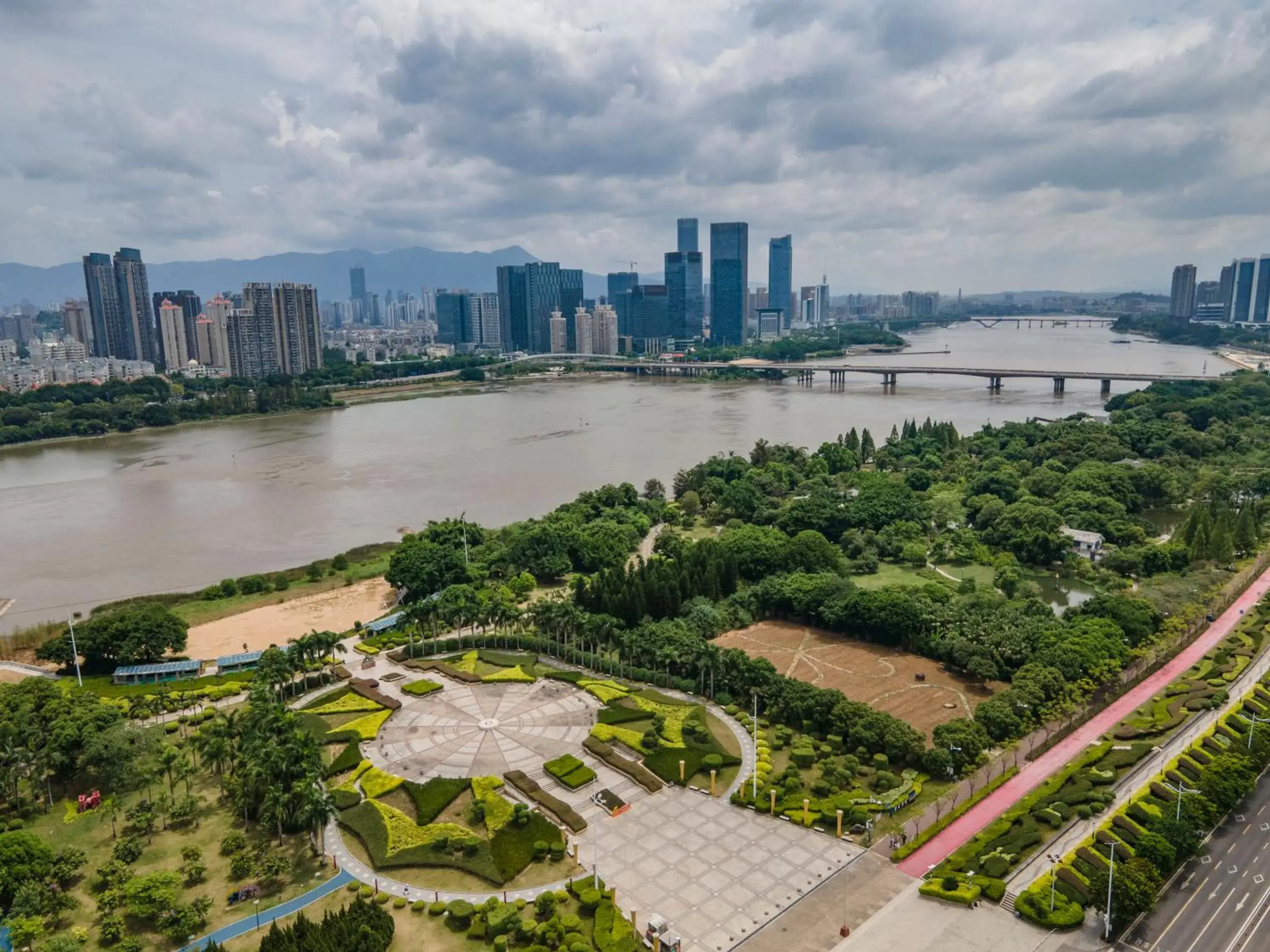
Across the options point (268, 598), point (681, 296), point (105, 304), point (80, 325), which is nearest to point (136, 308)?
point (105, 304)

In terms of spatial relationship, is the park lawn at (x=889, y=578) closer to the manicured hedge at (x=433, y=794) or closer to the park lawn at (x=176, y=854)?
the manicured hedge at (x=433, y=794)

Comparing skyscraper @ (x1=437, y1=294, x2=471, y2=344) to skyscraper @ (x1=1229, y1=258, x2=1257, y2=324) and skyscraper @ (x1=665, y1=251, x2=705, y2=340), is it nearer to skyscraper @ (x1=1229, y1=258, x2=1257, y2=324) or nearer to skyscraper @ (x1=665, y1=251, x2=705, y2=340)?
skyscraper @ (x1=665, y1=251, x2=705, y2=340)

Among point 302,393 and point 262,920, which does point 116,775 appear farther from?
point 302,393

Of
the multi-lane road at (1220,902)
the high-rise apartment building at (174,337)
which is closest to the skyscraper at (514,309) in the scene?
the high-rise apartment building at (174,337)

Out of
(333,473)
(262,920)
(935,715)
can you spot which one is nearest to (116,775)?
(262,920)

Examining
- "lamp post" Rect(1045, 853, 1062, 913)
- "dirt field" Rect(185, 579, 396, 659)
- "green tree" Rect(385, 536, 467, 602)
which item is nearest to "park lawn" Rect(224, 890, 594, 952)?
"lamp post" Rect(1045, 853, 1062, 913)
